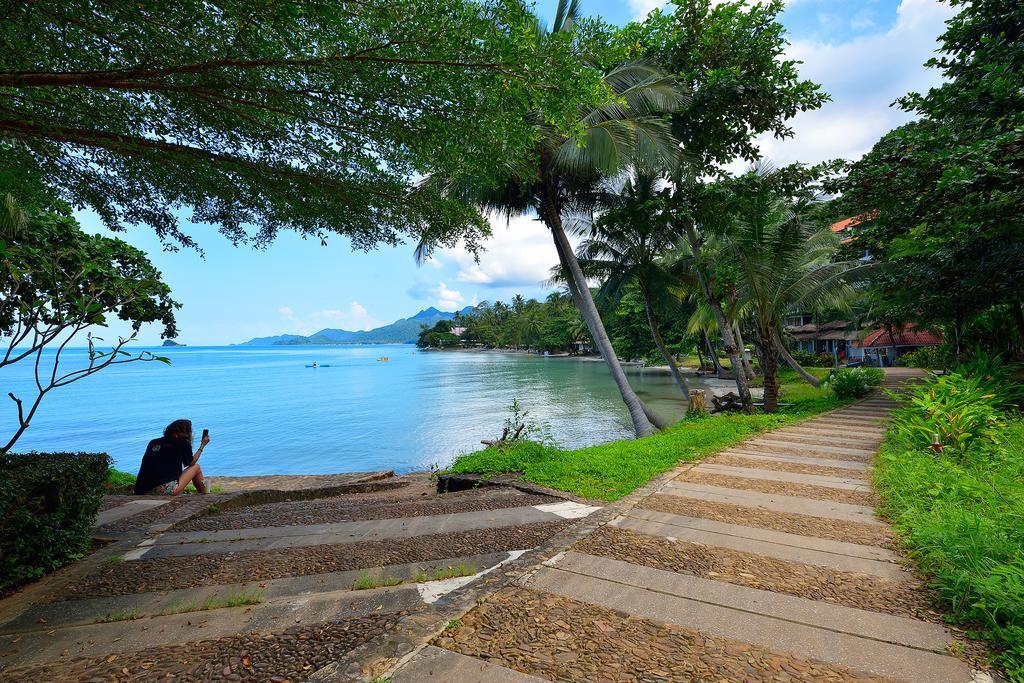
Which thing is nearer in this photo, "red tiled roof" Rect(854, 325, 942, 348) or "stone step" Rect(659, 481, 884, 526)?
"stone step" Rect(659, 481, 884, 526)

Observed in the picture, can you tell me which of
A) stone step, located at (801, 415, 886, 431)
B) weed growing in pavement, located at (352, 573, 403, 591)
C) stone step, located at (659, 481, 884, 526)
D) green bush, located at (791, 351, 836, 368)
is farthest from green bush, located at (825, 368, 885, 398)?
green bush, located at (791, 351, 836, 368)

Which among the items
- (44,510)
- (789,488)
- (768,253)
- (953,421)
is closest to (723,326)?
(768,253)

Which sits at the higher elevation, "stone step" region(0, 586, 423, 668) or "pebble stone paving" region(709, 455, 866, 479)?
"stone step" region(0, 586, 423, 668)

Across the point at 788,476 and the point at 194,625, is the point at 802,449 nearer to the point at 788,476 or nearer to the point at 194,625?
the point at 788,476

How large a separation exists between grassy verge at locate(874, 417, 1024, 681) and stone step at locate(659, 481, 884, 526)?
260 millimetres

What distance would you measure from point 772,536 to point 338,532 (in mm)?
4113

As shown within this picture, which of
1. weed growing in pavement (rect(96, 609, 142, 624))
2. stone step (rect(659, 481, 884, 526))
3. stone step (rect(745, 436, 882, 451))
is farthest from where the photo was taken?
stone step (rect(745, 436, 882, 451))

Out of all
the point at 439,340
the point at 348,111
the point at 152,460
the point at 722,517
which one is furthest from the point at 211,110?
the point at 439,340

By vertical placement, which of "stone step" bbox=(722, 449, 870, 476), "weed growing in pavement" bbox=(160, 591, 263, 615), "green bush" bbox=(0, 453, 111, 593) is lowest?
"stone step" bbox=(722, 449, 870, 476)

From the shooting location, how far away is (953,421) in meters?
6.25

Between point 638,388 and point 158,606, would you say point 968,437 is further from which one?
point 638,388

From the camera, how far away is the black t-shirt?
6.82m

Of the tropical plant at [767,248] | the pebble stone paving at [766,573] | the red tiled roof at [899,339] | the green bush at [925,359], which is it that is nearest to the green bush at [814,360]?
the red tiled roof at [899,339]

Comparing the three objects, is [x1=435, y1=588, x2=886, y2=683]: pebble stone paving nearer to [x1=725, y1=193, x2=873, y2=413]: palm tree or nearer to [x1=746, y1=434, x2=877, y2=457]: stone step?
[x1=746, y1=434, x2=877, y2=457]: stone step
